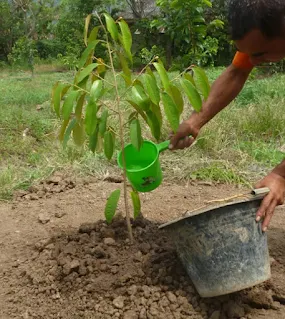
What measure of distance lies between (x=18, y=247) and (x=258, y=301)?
Answer: 4.21 feet

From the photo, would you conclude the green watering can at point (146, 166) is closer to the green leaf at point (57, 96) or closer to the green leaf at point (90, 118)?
the green leaf at point (90, 118)

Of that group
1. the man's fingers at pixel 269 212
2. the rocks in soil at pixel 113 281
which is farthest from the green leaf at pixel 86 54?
the man's fingers at pixel 269 212

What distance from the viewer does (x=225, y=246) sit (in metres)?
1.75

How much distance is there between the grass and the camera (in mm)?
3410

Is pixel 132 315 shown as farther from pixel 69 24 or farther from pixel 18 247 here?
pixel 69 24

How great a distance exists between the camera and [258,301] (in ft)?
6.38

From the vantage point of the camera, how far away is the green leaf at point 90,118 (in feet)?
6.10

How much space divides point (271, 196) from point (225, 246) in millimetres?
256

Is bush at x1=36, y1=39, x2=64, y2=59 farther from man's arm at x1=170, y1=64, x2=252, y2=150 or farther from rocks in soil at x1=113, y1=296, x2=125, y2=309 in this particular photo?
rocks in soil at x1=113, y1=296, x2=125, y2=309

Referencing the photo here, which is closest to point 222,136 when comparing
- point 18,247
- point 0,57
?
point 18,247

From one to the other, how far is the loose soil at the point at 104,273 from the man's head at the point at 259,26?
1009 millimetres

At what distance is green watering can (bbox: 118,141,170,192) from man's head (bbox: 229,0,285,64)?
0.69 m

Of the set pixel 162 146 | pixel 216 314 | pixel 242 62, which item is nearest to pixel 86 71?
pixel 162 146

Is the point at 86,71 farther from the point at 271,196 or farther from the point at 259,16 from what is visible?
the point at 271,196
